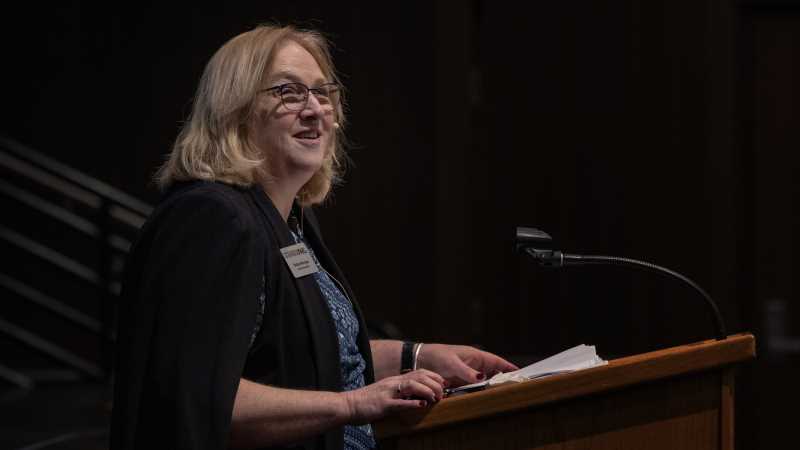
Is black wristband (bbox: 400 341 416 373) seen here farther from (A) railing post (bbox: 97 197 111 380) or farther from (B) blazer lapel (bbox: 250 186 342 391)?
(A) railing post (bbox: 97 197 111 380)

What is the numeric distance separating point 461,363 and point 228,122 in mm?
643

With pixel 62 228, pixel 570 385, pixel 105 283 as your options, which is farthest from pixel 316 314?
pixel 62 228

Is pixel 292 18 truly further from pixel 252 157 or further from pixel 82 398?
pixel 252 157

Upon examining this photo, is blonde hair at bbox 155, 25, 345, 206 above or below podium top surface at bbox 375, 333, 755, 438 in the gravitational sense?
above

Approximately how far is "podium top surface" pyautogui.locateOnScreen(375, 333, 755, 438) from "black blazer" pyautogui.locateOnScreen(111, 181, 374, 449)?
0.93 ft

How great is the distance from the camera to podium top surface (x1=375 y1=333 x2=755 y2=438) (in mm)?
1612

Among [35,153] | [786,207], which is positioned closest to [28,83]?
[35,153]

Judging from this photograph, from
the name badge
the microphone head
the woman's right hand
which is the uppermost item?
the microphone head

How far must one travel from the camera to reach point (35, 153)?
561 centimetres

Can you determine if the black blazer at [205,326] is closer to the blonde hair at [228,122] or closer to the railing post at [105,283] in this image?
the blonde hair at [228,122]

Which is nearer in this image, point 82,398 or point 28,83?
point 82,398

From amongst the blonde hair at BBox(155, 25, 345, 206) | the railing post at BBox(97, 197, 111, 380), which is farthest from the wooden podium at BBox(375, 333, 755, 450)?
the railing post at BBox(97, 197, 111, 380)

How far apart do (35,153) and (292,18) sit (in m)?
1.48

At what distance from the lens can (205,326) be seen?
175cm
